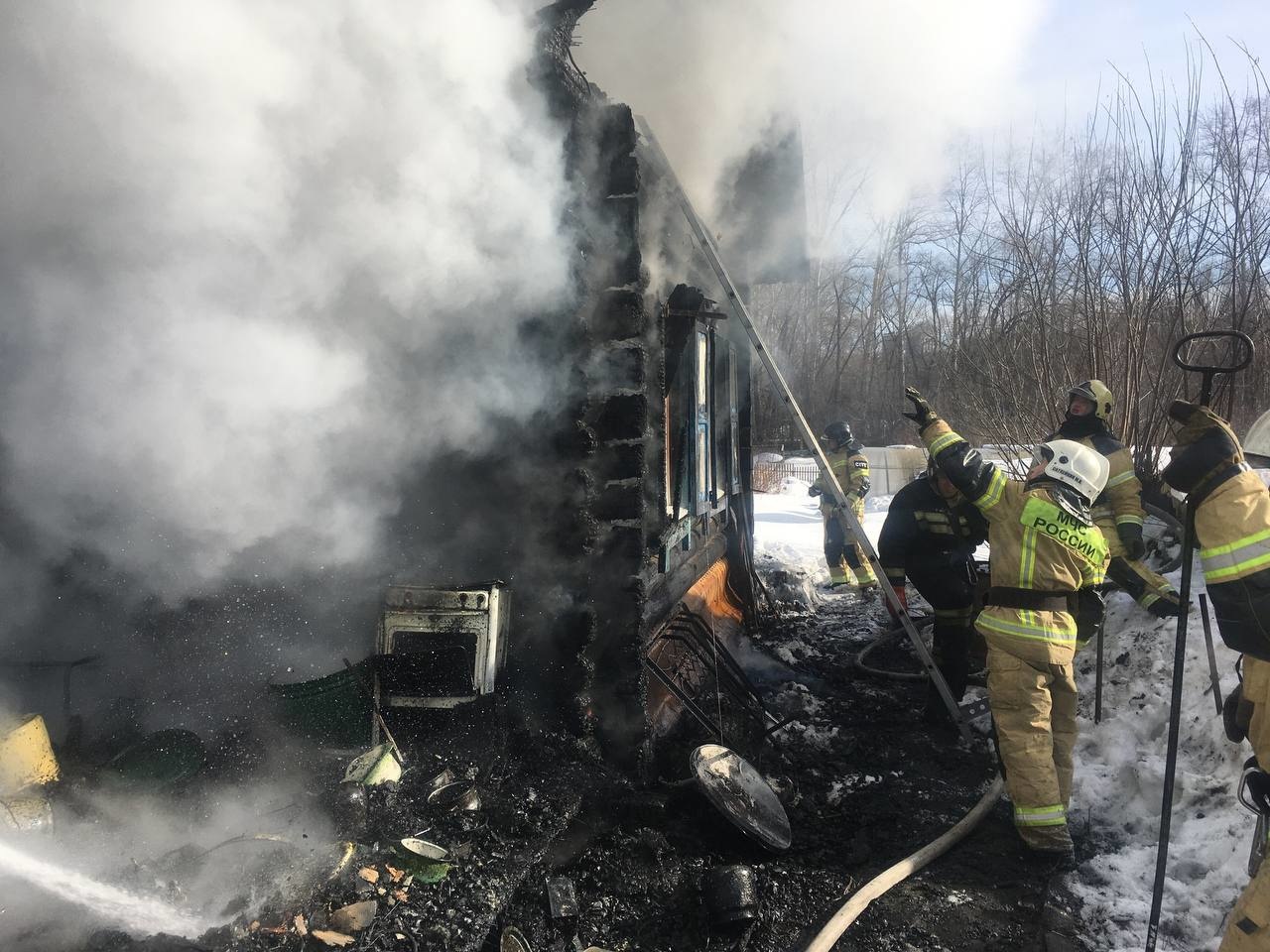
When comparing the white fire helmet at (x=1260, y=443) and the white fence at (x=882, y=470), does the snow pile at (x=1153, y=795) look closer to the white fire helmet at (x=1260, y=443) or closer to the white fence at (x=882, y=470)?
the white fire helmet at (x=1260, y=443)

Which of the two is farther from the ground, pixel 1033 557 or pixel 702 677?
pixel 1033 557

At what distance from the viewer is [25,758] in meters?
3.23

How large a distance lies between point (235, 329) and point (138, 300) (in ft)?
1.40

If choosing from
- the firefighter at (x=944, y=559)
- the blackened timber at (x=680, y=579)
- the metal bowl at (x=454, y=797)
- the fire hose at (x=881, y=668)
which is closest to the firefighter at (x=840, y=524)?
the fire hose at (x=881, y=668)

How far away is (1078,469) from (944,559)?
174 centimetres

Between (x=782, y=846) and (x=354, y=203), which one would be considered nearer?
(x=782, y=846)

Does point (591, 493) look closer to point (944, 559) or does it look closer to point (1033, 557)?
point (1033, 557)

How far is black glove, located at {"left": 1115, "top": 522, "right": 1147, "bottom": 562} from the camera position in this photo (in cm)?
482

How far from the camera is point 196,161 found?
11.1 feet

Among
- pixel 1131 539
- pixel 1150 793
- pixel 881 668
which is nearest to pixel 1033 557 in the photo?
pixel 1150 793

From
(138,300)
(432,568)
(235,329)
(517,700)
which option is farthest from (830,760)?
(138,300)

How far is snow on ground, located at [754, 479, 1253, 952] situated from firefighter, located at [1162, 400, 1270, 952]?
2.45 ft

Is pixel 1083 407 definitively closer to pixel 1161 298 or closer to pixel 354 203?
pixel 1161 298

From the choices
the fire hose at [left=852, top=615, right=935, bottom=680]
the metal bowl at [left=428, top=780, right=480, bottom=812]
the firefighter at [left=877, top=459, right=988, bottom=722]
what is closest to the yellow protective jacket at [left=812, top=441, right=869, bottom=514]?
the fire hose at [left=852, top=615, right=935, bottom=680]
